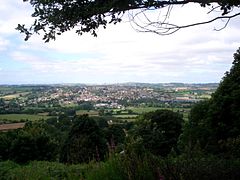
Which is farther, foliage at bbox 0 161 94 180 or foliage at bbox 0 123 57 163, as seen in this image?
foliage at bbox 0 123 57 163

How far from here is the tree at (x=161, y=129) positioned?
4325 centimetres

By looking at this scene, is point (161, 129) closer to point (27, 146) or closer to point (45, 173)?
point (27, 146)

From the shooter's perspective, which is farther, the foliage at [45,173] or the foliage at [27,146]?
the foliage at [27,146]

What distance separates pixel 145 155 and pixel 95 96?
130728 mm

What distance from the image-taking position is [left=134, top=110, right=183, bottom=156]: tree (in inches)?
1703

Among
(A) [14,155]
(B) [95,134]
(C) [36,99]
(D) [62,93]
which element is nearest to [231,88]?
(B) [95,134]

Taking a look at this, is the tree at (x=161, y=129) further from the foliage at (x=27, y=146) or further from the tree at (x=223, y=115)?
the tree at (x=223, y=115)

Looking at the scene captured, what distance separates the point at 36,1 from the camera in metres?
7.68

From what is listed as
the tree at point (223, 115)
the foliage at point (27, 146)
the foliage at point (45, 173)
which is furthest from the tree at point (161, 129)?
the foliage at point (45, 173)

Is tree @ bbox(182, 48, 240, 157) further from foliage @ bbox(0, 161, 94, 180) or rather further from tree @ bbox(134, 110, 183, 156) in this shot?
foliage @ bbox(0, 161, 94, 180)

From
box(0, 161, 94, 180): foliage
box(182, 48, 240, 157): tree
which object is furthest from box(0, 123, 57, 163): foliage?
box(0, 161, 94, 180): foliage

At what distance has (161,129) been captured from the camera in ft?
153

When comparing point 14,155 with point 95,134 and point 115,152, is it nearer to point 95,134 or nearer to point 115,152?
point 95,134

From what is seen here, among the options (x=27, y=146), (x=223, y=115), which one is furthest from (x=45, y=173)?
(x=27, y=146)
